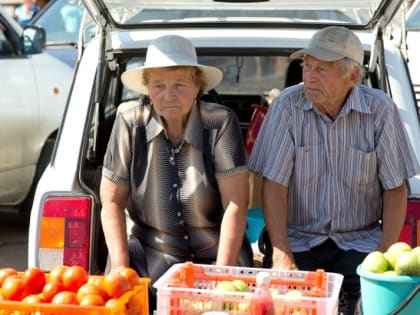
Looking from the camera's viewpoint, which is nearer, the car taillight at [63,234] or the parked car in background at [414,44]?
the car taillight at [63,234]

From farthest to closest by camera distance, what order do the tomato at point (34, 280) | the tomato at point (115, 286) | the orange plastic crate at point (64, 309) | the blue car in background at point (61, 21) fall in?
the blue car in background at point (61, 21), the tomato at point (34, 280), the tomato at point (115, 286), the orange plastic crate at point (64, 309)

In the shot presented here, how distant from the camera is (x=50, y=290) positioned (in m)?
2.87

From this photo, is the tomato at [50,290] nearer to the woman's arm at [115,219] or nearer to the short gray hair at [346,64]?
the woman's arm at [115,219]

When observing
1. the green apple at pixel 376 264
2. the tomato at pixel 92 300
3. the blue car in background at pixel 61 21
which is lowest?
the tomato at pixel 92 300

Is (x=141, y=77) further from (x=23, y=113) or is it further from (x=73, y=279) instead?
(x=23, y=113)

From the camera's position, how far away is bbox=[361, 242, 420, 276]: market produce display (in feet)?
9.29

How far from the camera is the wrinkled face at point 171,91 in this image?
375 centimetres

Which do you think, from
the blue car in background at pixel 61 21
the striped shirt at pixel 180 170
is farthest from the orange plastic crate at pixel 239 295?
the blue car in background at pixel 61 21

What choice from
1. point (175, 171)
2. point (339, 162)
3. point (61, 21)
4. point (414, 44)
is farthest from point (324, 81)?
point (61, 21)

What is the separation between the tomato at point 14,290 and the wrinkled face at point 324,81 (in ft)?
5.11

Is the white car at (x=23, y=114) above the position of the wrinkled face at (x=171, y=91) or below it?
below

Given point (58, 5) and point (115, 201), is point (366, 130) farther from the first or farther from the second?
point (58, 5)

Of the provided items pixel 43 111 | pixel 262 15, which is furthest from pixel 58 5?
pixel 262 15

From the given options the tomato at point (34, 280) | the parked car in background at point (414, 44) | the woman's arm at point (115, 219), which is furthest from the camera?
the parked car in background at point (414, 44)
